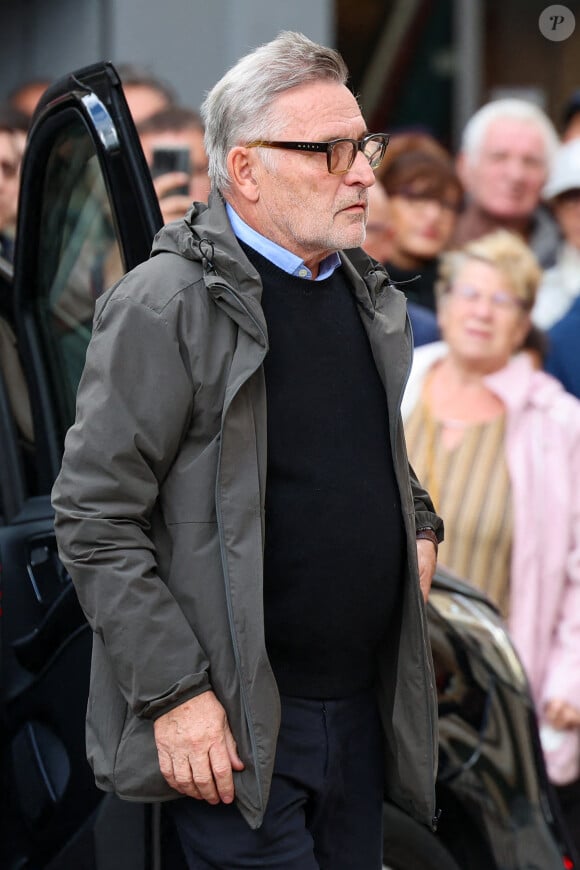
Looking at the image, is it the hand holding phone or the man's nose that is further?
the hand holding phone

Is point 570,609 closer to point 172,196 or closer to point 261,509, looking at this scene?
point 172,196

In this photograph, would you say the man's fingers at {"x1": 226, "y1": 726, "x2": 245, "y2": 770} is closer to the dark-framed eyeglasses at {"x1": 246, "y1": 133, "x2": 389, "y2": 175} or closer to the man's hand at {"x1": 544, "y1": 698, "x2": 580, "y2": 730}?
the dark-framed eyeglasses at {"x1": 246, "y1": 133, "x2": 389, "y2": 175}

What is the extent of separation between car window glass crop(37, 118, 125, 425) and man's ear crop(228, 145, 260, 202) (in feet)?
1.87

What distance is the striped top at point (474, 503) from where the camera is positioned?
181 inches

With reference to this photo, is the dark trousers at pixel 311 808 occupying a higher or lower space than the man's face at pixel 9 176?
lower

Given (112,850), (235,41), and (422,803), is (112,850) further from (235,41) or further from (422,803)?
(235,41)

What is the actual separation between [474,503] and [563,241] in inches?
53.1

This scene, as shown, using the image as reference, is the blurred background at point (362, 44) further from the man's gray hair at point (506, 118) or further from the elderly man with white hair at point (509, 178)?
the elderly man with white hair at point (509, 178)

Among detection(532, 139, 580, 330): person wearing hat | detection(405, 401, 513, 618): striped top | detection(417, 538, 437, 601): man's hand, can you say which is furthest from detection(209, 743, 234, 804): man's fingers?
detection(532, 139, 580, 330): person wearing hat

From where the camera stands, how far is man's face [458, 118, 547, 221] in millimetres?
5672

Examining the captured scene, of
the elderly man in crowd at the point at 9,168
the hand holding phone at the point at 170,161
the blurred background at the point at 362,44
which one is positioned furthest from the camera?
the blurred background at the point at 362,44

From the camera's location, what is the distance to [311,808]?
243cm

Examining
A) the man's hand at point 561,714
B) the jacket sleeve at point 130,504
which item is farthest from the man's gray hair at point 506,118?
the jacket sleeve at point 130,504

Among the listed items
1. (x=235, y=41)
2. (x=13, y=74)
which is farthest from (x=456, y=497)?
(x=13, y=74)
